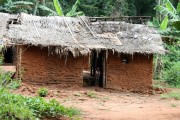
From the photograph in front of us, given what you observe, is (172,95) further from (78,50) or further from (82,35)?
(82,35)

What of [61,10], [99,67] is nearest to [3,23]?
[61,10]

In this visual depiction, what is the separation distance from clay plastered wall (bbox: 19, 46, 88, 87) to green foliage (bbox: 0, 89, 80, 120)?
6363mm

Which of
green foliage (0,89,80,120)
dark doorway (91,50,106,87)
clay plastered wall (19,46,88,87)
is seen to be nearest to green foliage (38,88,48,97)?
clay plastered wall (19,46,88,87)

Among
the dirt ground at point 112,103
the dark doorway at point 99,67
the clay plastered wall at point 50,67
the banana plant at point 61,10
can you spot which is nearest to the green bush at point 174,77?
the dirt ground at point 112,103

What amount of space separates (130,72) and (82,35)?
9.17ft

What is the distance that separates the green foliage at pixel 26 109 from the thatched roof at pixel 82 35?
637 cm

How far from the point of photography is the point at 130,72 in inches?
667

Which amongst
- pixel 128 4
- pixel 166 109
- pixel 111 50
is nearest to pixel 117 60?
pixel 111 50

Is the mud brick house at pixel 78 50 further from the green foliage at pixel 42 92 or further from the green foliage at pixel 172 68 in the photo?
the green foliage at pixel 172 68

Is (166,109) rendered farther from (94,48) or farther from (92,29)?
(92,29)

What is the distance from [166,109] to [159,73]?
30.5 ft

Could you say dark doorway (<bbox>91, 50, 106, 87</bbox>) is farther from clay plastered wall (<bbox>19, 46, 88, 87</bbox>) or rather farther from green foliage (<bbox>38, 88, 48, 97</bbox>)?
green foliage (<bbox>38, 88, 48, 97</bbox>)

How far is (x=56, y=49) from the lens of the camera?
52.0ft

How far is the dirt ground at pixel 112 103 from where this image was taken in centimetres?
1084
